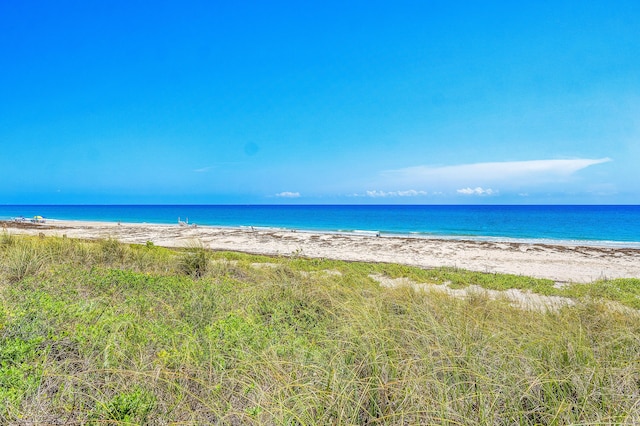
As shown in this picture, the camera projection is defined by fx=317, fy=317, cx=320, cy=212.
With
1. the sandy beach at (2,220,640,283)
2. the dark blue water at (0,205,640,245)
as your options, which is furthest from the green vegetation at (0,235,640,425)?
the dark blue water at (0,205,640,245)

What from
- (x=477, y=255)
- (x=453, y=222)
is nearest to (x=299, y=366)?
(x=477, y=255)

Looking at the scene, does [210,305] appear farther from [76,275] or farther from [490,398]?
[490,398]

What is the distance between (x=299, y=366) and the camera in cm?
249

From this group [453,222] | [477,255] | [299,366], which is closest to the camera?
[299,366]

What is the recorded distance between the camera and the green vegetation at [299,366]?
6.64ft

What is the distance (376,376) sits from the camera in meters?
2.29

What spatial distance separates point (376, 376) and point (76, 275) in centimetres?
541

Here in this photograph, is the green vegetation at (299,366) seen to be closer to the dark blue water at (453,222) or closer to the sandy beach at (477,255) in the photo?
the sandy beach at (477,255)

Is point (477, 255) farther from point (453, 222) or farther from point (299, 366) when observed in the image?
point (453, 222)

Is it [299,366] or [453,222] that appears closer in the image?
[299,366]

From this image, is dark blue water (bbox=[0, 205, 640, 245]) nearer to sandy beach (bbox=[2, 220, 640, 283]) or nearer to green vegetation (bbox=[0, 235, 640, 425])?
sandy beach (bbox=[2, 220, 640, 283])

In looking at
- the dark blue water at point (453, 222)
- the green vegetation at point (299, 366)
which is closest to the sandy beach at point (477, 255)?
the green vegetation at point (299, 366)

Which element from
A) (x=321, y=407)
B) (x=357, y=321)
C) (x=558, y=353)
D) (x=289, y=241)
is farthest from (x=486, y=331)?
(x=289, y=241)

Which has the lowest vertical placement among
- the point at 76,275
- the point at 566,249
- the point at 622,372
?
the point at 566,249
